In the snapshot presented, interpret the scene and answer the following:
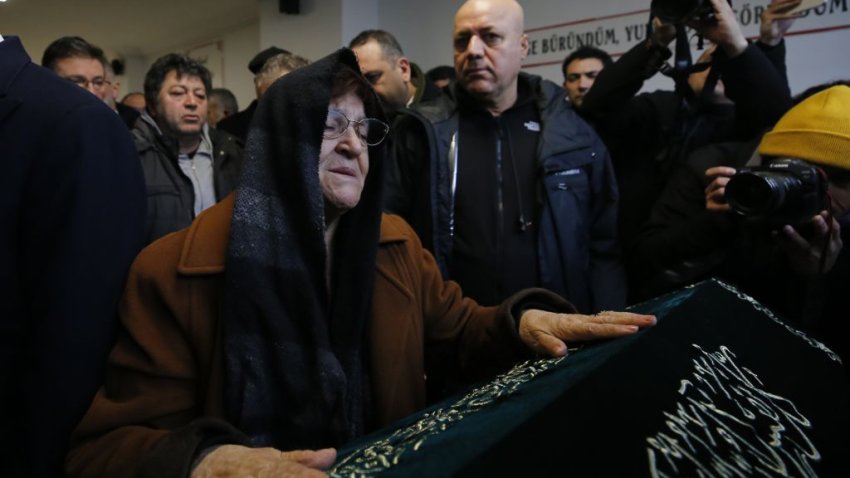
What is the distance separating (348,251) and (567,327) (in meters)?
0.42

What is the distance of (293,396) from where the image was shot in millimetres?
1010

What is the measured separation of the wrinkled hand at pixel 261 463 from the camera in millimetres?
715

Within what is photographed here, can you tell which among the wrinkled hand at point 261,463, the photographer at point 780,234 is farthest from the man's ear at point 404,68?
the wrinkled hand at point 261,463

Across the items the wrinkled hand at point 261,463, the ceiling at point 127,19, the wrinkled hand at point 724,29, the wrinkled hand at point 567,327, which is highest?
the ceiling at point 127,19

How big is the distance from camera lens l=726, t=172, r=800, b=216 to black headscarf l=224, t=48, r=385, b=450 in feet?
2.78

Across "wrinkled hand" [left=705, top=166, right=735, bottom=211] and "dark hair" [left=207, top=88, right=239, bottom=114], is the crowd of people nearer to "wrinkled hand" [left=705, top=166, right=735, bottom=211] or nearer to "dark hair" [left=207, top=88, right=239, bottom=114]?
"wrinkled hand" [left=705, top=166, right=735, bottom=211]

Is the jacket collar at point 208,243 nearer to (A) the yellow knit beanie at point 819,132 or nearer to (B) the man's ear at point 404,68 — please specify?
(A) the yellow knit beanie at point 819,132

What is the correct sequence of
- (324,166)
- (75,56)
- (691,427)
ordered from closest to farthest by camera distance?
(691,427) < (324,166) < (75,56)

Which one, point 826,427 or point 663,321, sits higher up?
point 663,321

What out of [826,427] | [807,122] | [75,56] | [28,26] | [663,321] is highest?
[28,26]

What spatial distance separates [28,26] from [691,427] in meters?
9.38

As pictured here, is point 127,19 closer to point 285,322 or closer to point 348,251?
point 348,251

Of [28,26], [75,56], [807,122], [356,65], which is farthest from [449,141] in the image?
[28,26]

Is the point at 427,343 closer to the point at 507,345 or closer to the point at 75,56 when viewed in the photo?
the point at 507,345
